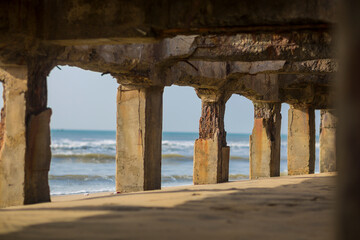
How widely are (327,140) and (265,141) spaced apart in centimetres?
604

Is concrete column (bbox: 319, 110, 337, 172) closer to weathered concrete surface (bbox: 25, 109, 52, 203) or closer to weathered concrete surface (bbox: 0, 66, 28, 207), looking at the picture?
weathered concrete surface (bbox: 25, 109, 52, 203)

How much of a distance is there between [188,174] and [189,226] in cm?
2427

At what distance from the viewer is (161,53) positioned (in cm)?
886

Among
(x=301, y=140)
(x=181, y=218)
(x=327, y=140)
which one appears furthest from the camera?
(x=327, y=140)

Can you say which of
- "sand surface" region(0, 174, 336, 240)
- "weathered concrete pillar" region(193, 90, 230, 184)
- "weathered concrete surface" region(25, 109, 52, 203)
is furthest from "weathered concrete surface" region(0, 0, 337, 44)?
"weathered concrete pillar" region(193, 90, 230, 184)

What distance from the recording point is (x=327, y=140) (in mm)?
19875

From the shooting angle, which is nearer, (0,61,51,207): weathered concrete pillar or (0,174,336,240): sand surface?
(0,174,336,240): sand surface

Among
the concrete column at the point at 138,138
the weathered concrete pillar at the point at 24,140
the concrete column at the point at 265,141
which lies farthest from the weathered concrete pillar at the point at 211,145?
the weathered concrete pillar at the point at 24,140

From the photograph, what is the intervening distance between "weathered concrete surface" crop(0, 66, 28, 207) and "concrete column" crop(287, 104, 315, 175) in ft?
37.4

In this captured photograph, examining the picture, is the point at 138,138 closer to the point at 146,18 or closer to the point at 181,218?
the point at 146,18

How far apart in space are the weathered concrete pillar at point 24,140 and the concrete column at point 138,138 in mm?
3091

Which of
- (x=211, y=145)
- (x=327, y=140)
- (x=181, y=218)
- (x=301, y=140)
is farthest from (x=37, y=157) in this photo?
(x=327, y=140)

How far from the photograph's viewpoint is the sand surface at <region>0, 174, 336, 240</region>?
137 inches

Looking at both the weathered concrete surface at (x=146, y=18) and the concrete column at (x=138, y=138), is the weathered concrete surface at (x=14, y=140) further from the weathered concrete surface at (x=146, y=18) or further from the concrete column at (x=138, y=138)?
the concrete column at (x=138, y=138)
